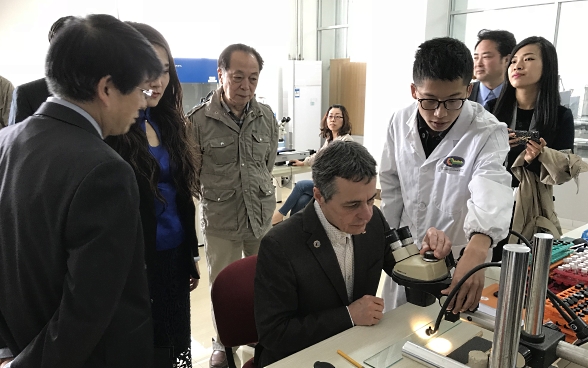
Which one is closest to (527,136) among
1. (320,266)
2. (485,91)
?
(485,91)

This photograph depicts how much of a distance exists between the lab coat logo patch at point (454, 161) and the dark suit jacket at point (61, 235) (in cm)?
98

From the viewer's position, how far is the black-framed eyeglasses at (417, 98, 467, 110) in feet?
4.32

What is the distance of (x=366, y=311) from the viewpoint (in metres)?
1.23

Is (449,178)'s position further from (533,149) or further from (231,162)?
(231,162)

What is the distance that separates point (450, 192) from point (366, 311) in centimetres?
49

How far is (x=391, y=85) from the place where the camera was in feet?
17.3

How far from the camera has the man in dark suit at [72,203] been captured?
2.81 ft

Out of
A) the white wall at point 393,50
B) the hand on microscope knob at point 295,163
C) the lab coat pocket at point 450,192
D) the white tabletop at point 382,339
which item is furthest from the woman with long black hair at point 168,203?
the white wall at point 393,50

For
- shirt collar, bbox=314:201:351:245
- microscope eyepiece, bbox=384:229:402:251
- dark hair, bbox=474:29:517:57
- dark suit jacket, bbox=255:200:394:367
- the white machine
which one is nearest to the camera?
microscope eyepiece, bbox=384:229:402:251

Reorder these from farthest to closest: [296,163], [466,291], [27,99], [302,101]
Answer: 1. [302,101]
2. [296,163]
3. [27,99]
4. [466,291]

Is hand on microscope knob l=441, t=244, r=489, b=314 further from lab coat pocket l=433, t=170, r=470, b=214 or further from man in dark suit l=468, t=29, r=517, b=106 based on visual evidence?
man in dark suit l=468, t=29, r=517, b=106

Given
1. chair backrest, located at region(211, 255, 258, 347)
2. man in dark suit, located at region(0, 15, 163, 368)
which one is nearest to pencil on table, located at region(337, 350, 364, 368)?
chair backrest, located at region(211, 255, 258, 347)

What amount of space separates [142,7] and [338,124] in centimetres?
289

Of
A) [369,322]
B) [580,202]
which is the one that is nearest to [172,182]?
[369,322]
